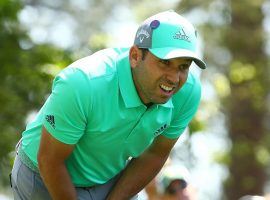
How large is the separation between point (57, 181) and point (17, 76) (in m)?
9.13

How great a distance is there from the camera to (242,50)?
68.8 ft

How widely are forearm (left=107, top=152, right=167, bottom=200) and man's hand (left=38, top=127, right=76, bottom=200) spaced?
42 cm

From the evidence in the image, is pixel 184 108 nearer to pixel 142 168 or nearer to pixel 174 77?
pixel 142 168

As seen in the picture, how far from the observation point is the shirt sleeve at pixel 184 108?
625 cm

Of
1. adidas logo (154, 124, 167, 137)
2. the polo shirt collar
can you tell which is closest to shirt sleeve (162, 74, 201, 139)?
adidas logo (154, 124, 167, 137)

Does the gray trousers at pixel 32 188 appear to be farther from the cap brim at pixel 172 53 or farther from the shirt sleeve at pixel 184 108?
the cap brim at pixel 172 53

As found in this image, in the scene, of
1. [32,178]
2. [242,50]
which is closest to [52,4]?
[242,50]

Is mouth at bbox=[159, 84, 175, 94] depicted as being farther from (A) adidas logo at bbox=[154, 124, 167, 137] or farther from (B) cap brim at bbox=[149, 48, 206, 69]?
(A) adidas logo at bbox=[154, 124, 167, 137]

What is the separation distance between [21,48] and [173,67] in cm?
964

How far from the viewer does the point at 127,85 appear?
596cm

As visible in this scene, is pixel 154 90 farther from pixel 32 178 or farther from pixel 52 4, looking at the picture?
pixel 52 4

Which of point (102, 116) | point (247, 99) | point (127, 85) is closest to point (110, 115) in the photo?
point (102, 116)

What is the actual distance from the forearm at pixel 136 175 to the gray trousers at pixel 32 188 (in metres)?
0.11

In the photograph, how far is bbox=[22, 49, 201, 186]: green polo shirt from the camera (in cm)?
577
